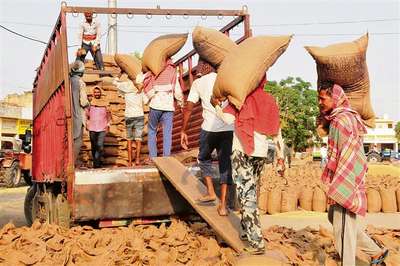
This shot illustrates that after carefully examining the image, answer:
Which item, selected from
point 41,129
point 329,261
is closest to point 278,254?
point 329,261

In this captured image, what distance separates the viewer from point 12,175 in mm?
18312

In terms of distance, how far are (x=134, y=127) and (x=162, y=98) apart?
4.06ft

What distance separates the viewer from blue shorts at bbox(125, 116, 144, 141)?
23.6 feet

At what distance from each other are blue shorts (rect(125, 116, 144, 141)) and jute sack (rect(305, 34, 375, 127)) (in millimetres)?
3430

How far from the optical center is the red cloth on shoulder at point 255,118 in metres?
3.99

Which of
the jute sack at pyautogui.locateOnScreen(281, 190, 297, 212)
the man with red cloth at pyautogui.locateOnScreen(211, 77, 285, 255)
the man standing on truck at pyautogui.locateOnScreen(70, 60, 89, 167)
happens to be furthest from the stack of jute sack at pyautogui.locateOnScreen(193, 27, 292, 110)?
the jute sack at pyautogui.locateOnScreen(281, 190, 297, 212)

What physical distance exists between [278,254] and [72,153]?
2.27 m

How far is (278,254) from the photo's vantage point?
4156 mm

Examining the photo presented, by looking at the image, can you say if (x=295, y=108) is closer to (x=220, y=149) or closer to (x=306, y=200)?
(x=306, y=200)

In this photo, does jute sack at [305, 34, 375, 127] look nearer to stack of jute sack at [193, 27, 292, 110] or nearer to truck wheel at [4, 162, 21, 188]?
stack of jute sack at [193, 27, 292, 110]

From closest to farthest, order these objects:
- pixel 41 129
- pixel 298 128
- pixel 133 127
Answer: pixel 133 127 < pixel 41 129 < pixel 298 128

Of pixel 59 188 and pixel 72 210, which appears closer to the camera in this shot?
pixel 72 210

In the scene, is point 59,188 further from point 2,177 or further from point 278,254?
point 2,177

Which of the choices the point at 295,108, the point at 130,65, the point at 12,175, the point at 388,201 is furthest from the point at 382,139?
the point at 130,65
